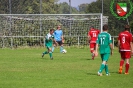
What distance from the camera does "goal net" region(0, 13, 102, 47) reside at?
45.5 m

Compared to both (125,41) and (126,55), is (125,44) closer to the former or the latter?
(125,41)

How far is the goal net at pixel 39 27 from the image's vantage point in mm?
45500

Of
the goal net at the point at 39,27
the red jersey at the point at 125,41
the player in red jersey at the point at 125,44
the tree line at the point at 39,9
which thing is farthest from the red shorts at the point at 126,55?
the tree line at the point at 39,9

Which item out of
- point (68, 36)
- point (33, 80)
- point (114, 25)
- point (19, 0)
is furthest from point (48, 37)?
point (114, 25)

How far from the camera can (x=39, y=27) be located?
4666 cm

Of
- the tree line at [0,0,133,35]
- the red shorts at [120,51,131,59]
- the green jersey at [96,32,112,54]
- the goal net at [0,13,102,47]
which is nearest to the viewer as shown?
the green jersey at [96,32,112,54]

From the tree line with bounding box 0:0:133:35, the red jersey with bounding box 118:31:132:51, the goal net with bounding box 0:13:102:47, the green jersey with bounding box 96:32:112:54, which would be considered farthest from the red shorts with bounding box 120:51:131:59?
the tree line with bounding box 0:0:133:35

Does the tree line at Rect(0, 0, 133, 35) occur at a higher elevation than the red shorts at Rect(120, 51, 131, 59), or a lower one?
higher

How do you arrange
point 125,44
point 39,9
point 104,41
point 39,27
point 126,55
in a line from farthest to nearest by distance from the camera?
point 39,9
point 39,27
point 125,44
point 126,55
point 104,41

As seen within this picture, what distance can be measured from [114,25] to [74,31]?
14.5m

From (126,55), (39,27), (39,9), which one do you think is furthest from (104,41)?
(39,9)

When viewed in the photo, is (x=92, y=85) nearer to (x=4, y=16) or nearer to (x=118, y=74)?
(x=118, y=74)

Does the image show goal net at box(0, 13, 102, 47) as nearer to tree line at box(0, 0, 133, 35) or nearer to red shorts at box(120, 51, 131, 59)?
tree line at box(0, 0, 133, 35)

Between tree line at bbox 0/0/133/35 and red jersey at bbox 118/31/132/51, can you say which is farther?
tree line at bbox 0/0/133/35
